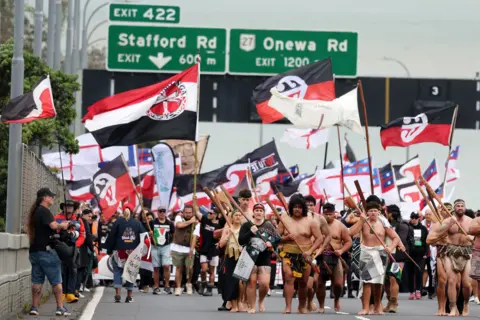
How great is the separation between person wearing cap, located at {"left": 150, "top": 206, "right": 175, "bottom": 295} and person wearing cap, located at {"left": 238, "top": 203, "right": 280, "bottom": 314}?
27.3ft

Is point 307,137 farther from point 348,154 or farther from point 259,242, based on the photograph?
point 259,242

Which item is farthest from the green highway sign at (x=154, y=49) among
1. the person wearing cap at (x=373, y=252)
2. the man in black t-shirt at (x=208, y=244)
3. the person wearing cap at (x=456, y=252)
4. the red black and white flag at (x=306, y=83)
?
the person wearing cap at (x=456, y=252)

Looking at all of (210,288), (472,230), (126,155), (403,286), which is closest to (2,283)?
(472,230)

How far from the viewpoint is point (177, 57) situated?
46500 mm

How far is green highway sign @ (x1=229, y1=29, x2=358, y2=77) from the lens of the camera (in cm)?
4653

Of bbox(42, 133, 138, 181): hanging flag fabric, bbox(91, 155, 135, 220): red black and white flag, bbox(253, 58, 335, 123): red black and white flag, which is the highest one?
bbox(253, 58, 335, 123): red black and white flag

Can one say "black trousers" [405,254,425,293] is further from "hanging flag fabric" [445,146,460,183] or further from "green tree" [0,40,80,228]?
"hanging flag fabric" [445,146,460,183]

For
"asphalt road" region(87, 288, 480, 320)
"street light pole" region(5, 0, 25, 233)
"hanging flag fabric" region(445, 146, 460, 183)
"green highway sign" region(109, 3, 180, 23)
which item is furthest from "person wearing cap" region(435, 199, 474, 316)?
"hanging flag fabric" region(445, 146, 460, 183)

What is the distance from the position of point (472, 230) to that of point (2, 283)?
606 centimetres

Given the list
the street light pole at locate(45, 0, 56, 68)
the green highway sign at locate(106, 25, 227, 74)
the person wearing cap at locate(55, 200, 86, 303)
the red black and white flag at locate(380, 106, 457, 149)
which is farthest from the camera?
the green highway sign at locate(106, 25, 227, 74)

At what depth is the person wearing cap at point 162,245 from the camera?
3250 centimetres

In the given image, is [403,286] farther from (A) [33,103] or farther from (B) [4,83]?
(A) [33,103]

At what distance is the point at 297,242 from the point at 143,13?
23543 millimetres

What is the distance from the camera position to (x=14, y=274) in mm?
22156
